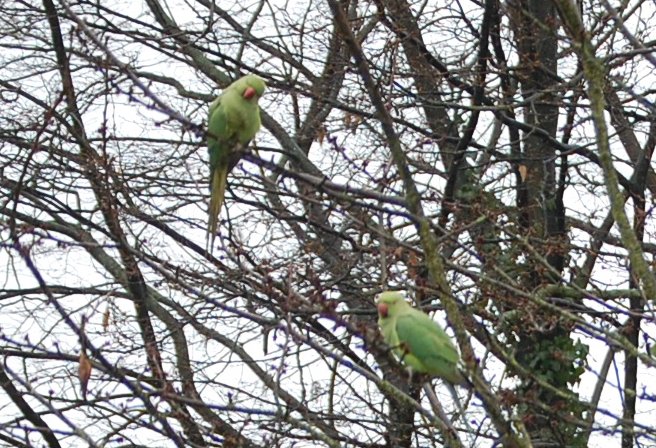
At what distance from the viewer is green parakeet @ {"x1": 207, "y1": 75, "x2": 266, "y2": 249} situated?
5914 mm

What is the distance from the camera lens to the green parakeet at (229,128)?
19.4 feet

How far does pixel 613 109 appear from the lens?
8.69 metres

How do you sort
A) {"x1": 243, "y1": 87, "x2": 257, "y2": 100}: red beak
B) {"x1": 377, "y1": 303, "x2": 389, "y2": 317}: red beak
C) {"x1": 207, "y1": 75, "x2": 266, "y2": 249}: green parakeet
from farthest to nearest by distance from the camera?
{"x1": 243, "y1": 87, "x2": 257, "y2": 100}: red beak → {"x1": 207, "y1": 75, "x2": 266, "y2": 249}: green parakeet → {"x1": 377, "y1": 303, "x2": 389, "y2": 317}: red beak

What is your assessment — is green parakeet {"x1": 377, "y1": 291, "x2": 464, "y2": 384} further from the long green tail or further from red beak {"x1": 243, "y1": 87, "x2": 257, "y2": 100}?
red beak {"x1": 243, "y1": 87, "x2": 257, "y2": 100}

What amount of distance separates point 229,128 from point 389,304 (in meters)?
1.34

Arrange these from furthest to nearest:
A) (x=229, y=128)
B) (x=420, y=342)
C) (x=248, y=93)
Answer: (x=248, y=93) → (x=229, y=128) → (x=420, y=342)

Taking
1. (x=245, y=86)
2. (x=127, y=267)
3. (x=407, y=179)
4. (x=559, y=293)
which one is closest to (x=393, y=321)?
(x=407, y=179)

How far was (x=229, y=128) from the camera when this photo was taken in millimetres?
5914

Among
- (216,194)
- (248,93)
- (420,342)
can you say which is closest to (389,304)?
(420,342)

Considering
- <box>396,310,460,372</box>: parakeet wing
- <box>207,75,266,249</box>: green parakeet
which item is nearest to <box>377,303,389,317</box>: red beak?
<box>396,310,460,372</box>: parakeet wing

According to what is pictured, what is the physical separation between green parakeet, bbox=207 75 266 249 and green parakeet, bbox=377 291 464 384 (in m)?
1.20

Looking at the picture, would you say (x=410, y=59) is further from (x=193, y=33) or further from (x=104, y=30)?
(x=104, y=30)

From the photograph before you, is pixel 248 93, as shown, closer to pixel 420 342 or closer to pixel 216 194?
pixel 216 194

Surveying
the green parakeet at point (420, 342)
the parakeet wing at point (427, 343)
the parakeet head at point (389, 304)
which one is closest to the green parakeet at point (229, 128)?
the parakeet head at point (389, 304)
